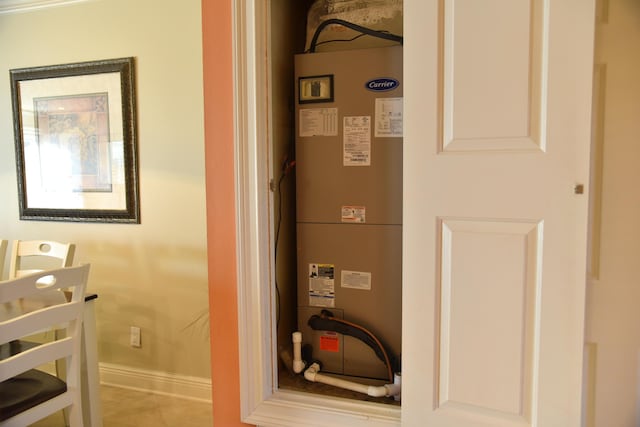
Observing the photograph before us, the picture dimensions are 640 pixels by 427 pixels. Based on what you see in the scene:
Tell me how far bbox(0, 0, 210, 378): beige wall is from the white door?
58.6 inches

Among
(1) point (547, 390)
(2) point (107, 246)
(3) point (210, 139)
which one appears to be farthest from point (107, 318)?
(1) point (547, 390)

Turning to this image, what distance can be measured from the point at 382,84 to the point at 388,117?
0.12m

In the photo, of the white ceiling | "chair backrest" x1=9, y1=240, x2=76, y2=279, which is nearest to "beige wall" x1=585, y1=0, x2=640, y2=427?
"chair backrest" x1=9, y1=240, x2=76, y2=279

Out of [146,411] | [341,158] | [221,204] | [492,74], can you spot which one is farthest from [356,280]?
[146,411]

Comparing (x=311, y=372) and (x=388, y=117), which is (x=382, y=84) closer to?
(x=388, y=117)

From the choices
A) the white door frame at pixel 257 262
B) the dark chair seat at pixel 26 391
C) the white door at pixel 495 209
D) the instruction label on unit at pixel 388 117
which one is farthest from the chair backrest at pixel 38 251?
the white door at pixel 495 209

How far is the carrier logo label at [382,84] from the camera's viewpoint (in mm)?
1464

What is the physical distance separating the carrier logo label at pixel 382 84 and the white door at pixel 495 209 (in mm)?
339

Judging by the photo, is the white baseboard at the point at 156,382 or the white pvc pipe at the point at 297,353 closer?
the white pvc pipe at the point at 297,353

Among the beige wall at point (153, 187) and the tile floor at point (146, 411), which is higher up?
the beige wall at point (153, 187)

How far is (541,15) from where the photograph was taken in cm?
102

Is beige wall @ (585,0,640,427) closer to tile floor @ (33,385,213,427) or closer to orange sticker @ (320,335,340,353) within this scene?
orange sticker @ (320,335,340,353)

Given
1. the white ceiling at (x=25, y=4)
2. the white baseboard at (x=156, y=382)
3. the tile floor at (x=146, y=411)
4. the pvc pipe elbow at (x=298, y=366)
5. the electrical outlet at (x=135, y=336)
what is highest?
the white ceiling at (x=25, y=4)

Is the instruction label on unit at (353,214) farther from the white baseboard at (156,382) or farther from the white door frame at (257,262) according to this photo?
the white baseboard at (156,382)
